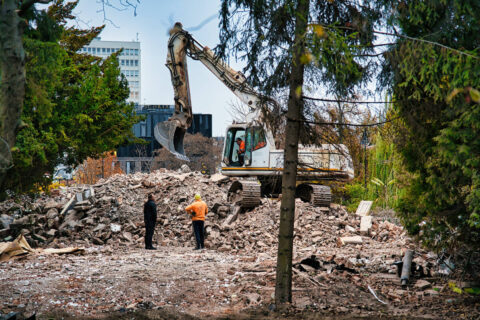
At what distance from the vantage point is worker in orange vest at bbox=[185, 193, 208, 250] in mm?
13984

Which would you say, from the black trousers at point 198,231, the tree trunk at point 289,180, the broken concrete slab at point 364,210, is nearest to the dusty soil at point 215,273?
the black trousers at point 198,231

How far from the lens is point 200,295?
8133 millimetres

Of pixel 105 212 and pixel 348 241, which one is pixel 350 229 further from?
pixel 105 212

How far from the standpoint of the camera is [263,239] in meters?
14.8

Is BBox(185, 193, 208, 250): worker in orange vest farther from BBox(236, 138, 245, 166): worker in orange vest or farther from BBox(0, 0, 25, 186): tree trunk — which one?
BBox(0, 0, 25, 186): tree trunk

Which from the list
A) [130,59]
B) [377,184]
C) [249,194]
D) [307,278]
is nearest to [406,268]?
[307,278]

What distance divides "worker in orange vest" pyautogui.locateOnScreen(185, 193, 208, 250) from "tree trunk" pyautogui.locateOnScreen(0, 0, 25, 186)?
29.9ft


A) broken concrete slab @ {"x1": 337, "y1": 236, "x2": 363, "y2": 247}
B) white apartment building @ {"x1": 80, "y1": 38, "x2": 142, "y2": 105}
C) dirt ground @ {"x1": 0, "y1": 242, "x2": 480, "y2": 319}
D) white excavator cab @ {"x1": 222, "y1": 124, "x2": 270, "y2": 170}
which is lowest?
broken concrete slab @ {"x1": 337, "y1": 236, "x2": 363, "y2": 247}

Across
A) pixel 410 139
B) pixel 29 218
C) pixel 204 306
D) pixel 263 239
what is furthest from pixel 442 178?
pixel 29 218

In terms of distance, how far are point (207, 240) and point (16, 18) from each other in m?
10.9

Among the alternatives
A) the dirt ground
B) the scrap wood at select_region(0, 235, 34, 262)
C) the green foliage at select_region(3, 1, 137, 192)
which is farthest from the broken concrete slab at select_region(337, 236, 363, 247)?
the scrap wood at select_region(0, 235, 34, 262)

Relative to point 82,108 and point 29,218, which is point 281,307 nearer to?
point 82,108

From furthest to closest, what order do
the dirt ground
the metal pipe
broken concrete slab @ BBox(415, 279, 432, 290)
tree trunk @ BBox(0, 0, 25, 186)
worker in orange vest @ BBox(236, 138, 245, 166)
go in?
worker in orange vest @ BBox(236, 138, 245, 166), the metal pipe, broken concrete slab @ BBox(415, 279, 432, 290), the dirt ground, tree trunk @ BBox(0, 0, 25, 186)

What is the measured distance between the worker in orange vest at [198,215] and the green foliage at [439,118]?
23.7 feet
